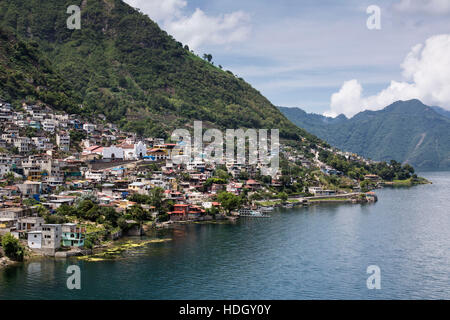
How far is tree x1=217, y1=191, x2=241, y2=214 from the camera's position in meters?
59.6

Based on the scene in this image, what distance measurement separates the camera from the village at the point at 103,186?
40062 millimetres

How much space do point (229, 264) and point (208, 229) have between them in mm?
14575

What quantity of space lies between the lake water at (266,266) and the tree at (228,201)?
14.6 feet

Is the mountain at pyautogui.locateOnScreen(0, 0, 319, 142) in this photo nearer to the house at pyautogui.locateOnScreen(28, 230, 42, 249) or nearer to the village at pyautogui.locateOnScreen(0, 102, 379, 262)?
the village at pyautogui.locateOnScreen(0, 102, 379, 262)

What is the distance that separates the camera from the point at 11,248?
3419 centimetres

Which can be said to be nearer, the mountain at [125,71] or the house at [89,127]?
the house at [89,127]

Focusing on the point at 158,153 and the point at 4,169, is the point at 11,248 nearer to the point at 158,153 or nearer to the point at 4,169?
the point at 4,169

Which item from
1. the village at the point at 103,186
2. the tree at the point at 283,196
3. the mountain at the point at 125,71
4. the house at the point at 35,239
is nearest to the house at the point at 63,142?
the village at the point at 103,186

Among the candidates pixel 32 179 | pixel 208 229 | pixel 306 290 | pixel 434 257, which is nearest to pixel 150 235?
pixel 208 229

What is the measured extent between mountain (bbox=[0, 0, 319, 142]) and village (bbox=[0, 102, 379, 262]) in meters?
12.1

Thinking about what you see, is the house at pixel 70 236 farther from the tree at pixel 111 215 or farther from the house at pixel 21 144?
the house at pixel 21 144

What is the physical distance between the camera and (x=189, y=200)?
60.9 m

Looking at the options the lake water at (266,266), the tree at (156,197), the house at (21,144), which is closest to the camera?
the lake water at (266,266)

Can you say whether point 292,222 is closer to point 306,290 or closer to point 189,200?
point 189,200
